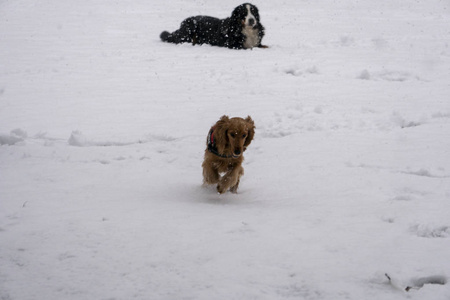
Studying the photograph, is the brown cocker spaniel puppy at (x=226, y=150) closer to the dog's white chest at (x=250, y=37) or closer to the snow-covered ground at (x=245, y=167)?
the snow-covered ground at (x=245, y=167)

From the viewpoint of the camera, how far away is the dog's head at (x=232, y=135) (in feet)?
14.6

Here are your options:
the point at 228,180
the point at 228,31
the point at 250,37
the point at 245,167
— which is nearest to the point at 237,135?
the point at 228,180

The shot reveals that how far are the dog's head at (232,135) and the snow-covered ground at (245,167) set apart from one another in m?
0.54

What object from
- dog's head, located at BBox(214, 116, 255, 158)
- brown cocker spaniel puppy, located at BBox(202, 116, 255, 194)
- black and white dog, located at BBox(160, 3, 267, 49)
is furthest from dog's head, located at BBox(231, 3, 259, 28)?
dog's head, located at BBox(214, 116, 255, 158)

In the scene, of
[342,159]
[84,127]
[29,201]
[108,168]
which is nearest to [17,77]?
[84,127]

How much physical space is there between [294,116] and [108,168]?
3.06 m

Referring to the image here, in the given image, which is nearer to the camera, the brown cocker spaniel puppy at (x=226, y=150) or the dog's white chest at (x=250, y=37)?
the brown cocker spaniel puppy at (x=226, y=150)

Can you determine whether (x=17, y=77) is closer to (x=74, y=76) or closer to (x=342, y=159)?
(x=74, y=76)

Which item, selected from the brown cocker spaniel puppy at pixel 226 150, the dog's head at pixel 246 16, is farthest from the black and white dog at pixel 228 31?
the brown cocker spaniel puppy at pixel 226 150

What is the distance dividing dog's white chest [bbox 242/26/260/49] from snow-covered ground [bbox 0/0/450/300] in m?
0.54

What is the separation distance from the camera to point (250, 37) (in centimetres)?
1073

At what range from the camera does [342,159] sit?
5273 mm

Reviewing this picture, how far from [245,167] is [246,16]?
6.25 metres

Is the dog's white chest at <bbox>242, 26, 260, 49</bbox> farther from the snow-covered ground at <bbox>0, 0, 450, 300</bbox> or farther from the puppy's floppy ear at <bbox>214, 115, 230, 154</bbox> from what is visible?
the puppy's floppy ear at <bbox>214, 115, 230, 154</bbox>
